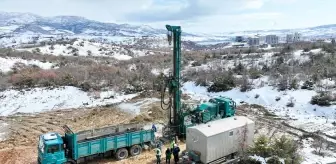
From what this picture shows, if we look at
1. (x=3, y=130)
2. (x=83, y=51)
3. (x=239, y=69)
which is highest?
(x=83, y=51)

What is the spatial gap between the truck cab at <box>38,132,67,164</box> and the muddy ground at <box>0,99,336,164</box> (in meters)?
2.47

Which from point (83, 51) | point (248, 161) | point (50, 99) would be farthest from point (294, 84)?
point (83, 51)

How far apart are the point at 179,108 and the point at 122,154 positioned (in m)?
4.35

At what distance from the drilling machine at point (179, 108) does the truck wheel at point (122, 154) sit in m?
3.15

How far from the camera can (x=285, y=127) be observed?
2203cm

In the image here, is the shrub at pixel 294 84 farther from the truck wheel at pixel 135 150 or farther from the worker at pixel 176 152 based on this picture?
the truck wheel at pixel 135 150

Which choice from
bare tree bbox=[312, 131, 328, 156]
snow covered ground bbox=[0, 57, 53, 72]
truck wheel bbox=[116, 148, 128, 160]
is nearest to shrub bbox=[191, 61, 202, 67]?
snow covered ground bbox=[0, 57, 53, 72]

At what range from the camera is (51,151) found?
14930mm

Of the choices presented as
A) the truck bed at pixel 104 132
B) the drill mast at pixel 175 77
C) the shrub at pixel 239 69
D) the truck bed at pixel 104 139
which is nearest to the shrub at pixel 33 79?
the truck bed at pixel 104 132

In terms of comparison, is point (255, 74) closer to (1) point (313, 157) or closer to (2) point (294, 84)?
(2) point (294, 84)

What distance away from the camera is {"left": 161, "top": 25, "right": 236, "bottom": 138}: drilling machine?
61.4 feet

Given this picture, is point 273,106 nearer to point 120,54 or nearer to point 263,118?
point 263,118

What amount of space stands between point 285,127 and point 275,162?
336 inches

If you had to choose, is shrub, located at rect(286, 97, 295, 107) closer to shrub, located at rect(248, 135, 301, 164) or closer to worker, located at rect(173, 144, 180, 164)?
shrub, located at rect(248, 135, 301, 164)
